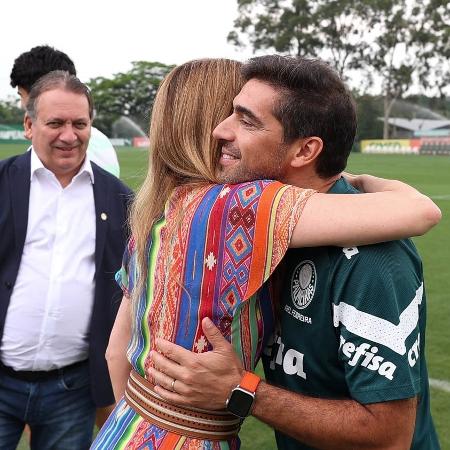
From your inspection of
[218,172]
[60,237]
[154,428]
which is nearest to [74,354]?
[60,237]

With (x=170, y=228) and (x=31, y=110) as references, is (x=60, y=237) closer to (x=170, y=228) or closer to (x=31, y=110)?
(x=31, y=110)

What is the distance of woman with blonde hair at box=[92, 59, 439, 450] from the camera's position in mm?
1625

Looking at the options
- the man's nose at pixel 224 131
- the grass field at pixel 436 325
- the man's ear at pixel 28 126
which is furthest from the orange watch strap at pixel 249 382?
the man's ear at pixel 28 126

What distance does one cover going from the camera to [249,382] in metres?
1.67

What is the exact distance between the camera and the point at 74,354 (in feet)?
10.1

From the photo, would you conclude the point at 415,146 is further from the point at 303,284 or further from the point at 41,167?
the point at 303,284

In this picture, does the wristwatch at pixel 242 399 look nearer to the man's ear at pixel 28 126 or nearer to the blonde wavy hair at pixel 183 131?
the blonde wavy hair at pixel 183 131

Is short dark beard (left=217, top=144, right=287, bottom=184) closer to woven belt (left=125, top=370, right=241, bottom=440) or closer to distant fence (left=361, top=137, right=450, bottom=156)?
woven belt (left=125, top=370, right=241, bottom=440)

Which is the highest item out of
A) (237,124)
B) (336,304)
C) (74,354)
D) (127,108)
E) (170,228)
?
(237,124)

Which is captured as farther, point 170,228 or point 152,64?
point 152,64

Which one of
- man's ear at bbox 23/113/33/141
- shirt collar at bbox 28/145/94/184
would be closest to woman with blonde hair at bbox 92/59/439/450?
shirt collar at bbox 28/145/94/184

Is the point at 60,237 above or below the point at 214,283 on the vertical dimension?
below

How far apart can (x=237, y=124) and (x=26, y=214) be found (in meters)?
1.51

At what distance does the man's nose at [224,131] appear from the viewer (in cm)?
178
